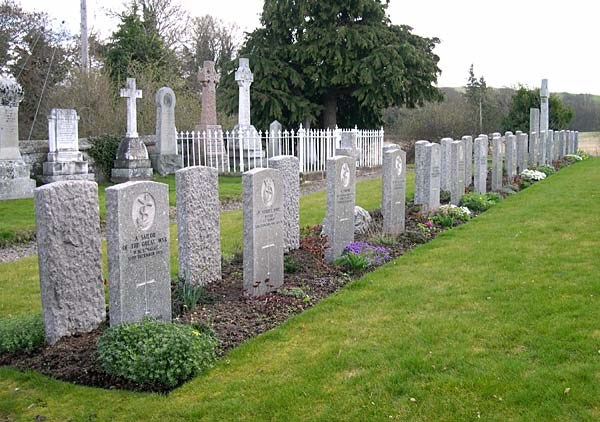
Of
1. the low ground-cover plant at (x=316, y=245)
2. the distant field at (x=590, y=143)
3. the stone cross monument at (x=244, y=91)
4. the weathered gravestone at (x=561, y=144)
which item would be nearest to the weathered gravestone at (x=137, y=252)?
the low ground-cover plant at (x=316, y=245)

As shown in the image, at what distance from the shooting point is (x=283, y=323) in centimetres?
621

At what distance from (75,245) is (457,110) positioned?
1307 inches

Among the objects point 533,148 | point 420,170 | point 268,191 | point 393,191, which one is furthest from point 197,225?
point 533,148

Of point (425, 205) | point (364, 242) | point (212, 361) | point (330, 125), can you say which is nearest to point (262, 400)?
point (212, 361)

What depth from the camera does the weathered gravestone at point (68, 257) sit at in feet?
18.0

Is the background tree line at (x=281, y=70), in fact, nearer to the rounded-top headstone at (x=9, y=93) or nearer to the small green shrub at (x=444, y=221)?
the rounded-top headstone at (x=9, y=93)

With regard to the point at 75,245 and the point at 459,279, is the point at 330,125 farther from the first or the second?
the point at 75,245

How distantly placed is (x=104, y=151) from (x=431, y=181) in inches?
431

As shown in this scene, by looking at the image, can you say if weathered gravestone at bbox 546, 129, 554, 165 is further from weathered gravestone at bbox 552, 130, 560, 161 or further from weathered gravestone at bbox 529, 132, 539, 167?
weathered gravestone at bbox 529, 132, 539, 167

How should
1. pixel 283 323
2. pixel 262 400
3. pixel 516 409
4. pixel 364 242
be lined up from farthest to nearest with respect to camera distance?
pixel 364 242
pixel 283 323
pixel 262 400
pixel 516 409

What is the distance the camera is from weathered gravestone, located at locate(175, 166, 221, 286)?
23.0 feet

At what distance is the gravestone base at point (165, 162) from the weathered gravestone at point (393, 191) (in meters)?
11.1

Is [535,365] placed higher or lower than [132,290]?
lower

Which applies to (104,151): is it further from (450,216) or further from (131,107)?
(450,216)
